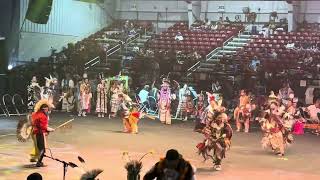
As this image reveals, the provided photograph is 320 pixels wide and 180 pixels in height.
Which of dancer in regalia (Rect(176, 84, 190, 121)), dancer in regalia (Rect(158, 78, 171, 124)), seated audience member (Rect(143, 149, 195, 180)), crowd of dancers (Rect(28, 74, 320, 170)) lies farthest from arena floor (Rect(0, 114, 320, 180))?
seated audience member (Rect(143, 149, 195, 180))

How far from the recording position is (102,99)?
19.3 m

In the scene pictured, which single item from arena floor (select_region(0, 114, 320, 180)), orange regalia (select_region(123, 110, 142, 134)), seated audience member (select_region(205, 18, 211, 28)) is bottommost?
arena floor (select_region(0, 114, 320, 180))

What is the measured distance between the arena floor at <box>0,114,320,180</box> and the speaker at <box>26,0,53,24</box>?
5533 mm

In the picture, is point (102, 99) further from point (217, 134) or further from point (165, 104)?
point (217, 134)

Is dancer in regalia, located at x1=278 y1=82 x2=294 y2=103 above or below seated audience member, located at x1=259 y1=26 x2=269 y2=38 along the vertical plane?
below

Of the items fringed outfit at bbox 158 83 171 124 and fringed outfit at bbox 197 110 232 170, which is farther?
fringed outfit at bbox 158 83 171 124

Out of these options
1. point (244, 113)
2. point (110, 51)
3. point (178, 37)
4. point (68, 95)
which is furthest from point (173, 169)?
point (110, 51)

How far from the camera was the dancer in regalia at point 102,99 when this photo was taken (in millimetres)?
19266

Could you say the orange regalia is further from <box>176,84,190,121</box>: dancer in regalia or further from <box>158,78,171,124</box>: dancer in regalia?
<box>176,84,190,121</box>: dancer in regalia

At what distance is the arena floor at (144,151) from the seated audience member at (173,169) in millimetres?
3730

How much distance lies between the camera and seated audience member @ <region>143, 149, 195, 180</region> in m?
5.68

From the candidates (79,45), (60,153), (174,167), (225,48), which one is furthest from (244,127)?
(174,167)

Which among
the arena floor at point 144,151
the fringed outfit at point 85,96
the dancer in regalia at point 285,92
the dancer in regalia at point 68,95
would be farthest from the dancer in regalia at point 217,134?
the dancer in regalia at point 68,95

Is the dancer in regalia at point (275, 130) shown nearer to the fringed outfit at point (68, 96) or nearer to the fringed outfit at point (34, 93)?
the fringed outfit at point (68, 96)
